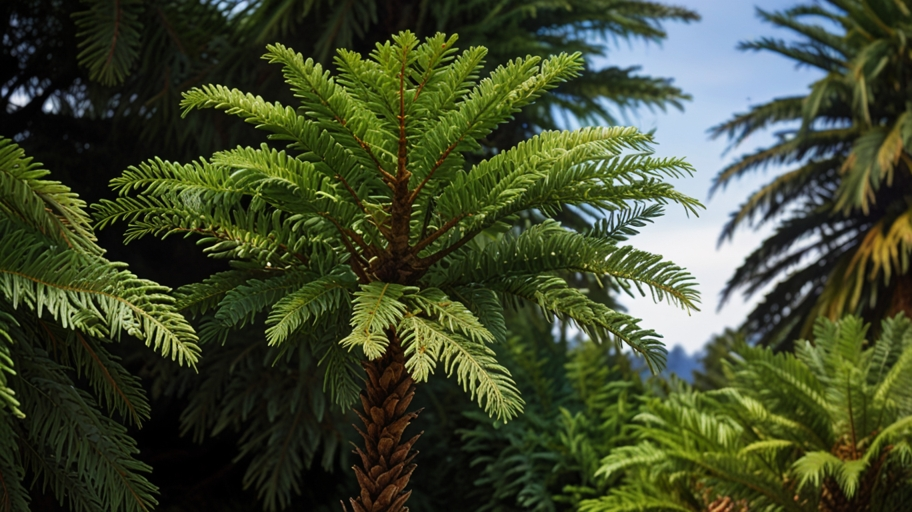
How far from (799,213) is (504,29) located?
16.8 feet

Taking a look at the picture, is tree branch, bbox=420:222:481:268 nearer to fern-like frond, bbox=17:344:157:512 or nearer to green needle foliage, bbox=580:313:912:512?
fern-like frond, bbox=17:344:157:512

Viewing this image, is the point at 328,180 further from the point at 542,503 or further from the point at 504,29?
the point at 504,29

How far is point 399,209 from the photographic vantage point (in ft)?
5.31

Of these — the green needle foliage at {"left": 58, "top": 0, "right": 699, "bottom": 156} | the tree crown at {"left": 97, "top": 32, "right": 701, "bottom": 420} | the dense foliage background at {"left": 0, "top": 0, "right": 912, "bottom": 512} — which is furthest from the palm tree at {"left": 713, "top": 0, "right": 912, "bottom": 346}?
the tree crown at {"left": 97, "top": 32, "right": 701, "bottom": 420}

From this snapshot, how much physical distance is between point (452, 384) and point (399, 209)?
3930 millimetres

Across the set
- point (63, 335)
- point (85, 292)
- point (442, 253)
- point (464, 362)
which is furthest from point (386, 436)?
point (63, 335)

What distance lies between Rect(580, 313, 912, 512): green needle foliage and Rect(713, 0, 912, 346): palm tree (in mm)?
3621

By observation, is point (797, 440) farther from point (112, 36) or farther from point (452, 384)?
point (112, 36)

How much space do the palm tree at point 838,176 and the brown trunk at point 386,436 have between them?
6.10m

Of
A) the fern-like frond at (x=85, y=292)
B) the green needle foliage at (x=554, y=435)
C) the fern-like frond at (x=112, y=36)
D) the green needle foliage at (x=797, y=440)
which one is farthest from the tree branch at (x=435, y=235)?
the green needle foliage at (x=554, y=435)

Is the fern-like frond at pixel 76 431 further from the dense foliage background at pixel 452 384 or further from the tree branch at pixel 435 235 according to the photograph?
the dense foliage background at pixel 452 384

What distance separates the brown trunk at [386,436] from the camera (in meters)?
1.61

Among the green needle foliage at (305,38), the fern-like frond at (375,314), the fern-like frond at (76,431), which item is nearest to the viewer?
the fern-like frond at (375,314)

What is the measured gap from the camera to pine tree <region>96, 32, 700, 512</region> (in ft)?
5.04
